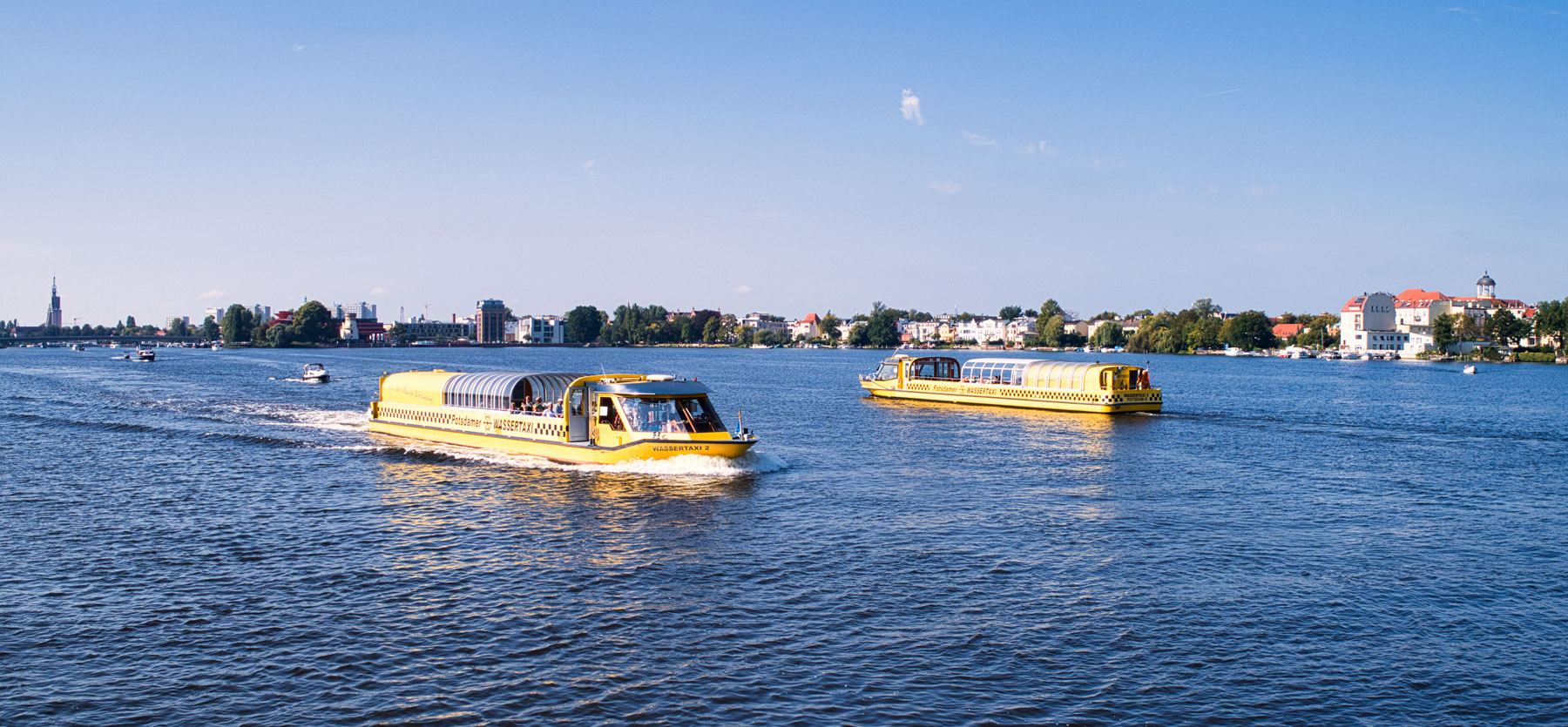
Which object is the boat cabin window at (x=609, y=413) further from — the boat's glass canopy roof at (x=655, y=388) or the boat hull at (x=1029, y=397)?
the boat hull at (x=1029, y=397)

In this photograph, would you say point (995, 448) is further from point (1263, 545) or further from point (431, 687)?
point (431, 687)

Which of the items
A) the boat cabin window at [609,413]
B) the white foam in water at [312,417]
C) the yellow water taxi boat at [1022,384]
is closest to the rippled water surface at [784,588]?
the boat cabin window at [609,413]

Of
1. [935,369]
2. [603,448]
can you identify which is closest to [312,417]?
[603,448]

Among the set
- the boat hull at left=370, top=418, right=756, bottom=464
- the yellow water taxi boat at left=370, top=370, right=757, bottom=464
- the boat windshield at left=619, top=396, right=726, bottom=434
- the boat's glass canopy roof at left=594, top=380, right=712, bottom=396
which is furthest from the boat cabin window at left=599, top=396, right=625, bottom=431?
the boat hull at left=370, top=418, right=756, bottom=464

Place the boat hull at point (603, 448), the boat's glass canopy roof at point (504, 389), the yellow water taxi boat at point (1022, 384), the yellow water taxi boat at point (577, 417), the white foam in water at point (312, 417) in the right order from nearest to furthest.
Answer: the boat hull at point (603, 448), the yellow water taxi boat at point (577, 417), the boat's glass canopy roof at point (504, 389), the white foam in water at point (312, 417), the yellow water taxi boat at point (1022, 384)

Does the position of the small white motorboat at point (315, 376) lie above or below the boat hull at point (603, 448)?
above

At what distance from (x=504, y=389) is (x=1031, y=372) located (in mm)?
46655

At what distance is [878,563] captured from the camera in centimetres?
2659

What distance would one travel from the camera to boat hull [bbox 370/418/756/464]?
138 feet

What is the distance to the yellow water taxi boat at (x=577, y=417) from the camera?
4234 centimetres

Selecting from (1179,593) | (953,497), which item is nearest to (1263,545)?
(1179,593)

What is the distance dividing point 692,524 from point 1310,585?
17.1 meters

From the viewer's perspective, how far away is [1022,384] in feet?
271

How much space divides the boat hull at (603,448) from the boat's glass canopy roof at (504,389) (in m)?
1.73
